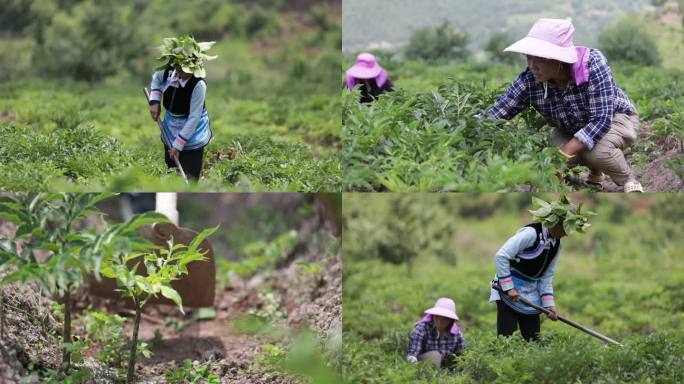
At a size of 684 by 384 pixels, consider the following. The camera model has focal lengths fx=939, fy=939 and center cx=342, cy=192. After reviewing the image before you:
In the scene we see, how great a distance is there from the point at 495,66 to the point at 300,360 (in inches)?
284

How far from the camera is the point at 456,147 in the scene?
22.3ft

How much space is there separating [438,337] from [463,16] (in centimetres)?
682

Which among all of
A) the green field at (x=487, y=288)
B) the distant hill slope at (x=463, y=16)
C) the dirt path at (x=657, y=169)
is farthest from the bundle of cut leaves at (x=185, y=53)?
A: the distant hill slope at (x=463, y=16)

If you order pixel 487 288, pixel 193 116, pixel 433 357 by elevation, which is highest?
pixel 193 116


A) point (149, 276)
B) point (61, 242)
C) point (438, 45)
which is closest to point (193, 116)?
point (149, 276)

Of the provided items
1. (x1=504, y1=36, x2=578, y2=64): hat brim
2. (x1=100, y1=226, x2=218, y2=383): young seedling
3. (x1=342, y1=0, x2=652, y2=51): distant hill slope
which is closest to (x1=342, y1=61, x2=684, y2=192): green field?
(x1=504, y1=36, x2=578, y2=64): hat brim

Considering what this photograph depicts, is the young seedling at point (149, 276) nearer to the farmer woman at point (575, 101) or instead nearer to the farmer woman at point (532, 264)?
the farmer woman at point (532, 264)

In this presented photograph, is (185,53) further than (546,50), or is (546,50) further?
(185,53)

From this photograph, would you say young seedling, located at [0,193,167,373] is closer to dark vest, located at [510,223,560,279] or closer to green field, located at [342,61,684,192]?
green field, located at [342,61,684,192]

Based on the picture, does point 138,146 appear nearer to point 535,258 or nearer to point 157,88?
point 157,88

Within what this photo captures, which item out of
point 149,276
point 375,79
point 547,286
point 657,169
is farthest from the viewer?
point 375,79

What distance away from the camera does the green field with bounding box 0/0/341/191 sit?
23.3 ft

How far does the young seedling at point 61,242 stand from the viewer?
5.23 meters

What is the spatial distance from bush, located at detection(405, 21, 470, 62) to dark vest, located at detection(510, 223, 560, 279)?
19.5 ft
